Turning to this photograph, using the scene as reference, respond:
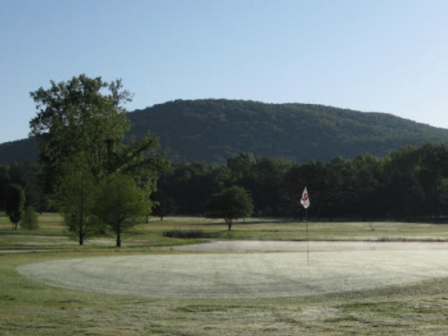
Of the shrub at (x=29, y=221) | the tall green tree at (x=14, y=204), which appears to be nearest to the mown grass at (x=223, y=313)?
the shrub at (x=29, y=221)

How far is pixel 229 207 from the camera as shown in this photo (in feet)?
291

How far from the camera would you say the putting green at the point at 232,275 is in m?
21.2

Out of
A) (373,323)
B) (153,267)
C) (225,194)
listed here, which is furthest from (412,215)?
(373,323)

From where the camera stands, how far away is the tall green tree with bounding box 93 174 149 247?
50.9m

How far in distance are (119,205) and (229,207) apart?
127 feet

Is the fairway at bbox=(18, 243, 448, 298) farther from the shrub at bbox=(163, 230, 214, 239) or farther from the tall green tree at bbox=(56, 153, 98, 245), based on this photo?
the shrub at bbox=(163, 230, 214, 239)

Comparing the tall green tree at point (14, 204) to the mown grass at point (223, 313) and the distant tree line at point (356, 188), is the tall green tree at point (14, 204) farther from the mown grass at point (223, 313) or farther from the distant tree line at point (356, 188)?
the mown grass at point (223, 313)

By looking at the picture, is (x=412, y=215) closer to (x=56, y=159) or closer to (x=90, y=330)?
(x=56, y=159)

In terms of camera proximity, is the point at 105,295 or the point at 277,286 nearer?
the point at 105,295

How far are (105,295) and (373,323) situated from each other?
9.20 meters

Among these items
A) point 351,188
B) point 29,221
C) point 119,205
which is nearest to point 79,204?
point 119,205

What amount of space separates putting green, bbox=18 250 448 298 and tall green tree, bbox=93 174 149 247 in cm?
1979

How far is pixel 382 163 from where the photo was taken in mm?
158250

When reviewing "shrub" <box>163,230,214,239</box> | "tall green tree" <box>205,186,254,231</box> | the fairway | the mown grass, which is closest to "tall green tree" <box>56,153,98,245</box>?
the fairway
